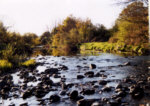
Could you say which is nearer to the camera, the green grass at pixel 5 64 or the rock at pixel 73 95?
the rock at pixel 73 95

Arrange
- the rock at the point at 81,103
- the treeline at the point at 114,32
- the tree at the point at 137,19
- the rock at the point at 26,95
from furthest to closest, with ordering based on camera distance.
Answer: the treeline at the point at 114,32
the tree at the point at 137,19
the rock at the point at 26,95
the rock at the point at 81,103

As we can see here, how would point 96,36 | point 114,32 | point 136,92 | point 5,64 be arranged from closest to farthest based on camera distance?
point 136,92, point 5,64, point 114,32, point 96,36

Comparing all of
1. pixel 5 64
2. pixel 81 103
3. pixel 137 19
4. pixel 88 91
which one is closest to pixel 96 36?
pixel 137 19

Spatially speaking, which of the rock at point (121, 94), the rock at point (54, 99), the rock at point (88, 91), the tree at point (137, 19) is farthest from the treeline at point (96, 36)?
the rock at point (121, 94)

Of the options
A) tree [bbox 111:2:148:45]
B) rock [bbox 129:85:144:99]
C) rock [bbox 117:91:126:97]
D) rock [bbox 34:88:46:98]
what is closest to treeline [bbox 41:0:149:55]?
tree [bbox 111:2:148:45]

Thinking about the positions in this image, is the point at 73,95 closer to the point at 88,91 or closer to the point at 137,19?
the point at 88,91

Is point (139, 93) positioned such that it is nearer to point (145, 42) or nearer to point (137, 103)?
point (137, 103)

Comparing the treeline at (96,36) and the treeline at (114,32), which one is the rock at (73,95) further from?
the treeline at (114,32)

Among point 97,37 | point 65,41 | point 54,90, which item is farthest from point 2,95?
point 97,37

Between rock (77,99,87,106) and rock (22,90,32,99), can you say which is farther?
rock (22,90,32,99)

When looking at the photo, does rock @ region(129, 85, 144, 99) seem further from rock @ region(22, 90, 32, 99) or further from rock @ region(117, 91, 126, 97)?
rock @ region(22, 90, 32, 99)

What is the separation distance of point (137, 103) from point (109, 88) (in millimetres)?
1917

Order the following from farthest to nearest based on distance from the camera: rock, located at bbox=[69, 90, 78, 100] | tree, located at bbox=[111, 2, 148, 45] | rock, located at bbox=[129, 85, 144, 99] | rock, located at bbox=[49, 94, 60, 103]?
tree, located at bbox=[111, 2, 148, 45], rock, located at bbox=[69, 90, 78, 100], rock, located at bbox=[49, 94, 60, 103], rock, located at bbox=[129, 85, 144, 99]

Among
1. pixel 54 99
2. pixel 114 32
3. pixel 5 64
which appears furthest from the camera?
pixel 114 32
